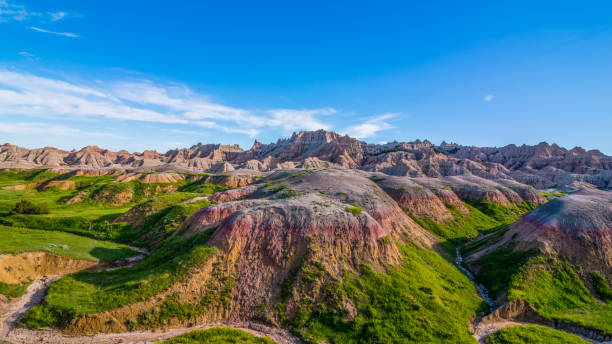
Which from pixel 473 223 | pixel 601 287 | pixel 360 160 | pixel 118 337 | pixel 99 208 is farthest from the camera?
pixel 360 160

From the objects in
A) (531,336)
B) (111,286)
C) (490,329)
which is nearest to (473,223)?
(490,329)

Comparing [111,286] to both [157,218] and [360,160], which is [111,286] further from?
[360,160]

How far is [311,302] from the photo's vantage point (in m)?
22.4

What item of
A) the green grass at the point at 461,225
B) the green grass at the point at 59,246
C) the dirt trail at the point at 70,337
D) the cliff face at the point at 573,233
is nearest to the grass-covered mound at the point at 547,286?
the cliff face at the point at 573,233

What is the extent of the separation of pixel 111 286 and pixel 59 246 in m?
13.6

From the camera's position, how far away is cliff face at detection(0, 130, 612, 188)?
106500 mm

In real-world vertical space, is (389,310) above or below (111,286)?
below

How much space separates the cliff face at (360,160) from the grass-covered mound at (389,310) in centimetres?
7269

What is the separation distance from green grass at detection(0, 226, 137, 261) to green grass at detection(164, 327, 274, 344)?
2036 cm

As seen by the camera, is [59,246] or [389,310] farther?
[59,246]

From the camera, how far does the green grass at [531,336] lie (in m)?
20.4

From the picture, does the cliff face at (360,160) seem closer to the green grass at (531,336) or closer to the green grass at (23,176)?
the green grass at (23,176)

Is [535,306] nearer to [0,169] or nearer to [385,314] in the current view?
[385,314]

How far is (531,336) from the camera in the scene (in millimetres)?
20984
